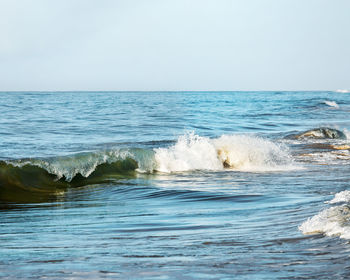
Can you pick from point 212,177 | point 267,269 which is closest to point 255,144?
point 212,177

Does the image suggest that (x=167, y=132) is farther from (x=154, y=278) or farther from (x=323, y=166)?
(x=154, y=278)

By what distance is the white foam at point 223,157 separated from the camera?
1277 cm

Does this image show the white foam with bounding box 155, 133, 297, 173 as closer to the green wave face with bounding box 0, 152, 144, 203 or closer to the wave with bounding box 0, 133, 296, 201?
the wave with bounding box 0, 133, 296, 201

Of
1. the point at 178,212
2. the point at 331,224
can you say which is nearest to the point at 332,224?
the point at 331,224

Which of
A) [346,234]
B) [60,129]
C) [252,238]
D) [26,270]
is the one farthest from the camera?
[60,129]

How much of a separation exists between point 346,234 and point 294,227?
0.91 metres

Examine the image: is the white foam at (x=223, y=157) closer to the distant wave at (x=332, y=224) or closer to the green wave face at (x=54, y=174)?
the green wave face at (x=54, y=174)

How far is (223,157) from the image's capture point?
543 inches

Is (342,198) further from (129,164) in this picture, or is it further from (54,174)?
(129,164)

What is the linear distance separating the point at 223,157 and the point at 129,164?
8.88 ft

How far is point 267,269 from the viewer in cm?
367

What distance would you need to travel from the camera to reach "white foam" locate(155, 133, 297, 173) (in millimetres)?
12773

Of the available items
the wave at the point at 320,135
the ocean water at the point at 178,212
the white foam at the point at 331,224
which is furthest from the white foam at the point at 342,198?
the wave at the point at 320,135

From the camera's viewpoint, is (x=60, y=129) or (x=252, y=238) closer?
(x=252, y=238)
